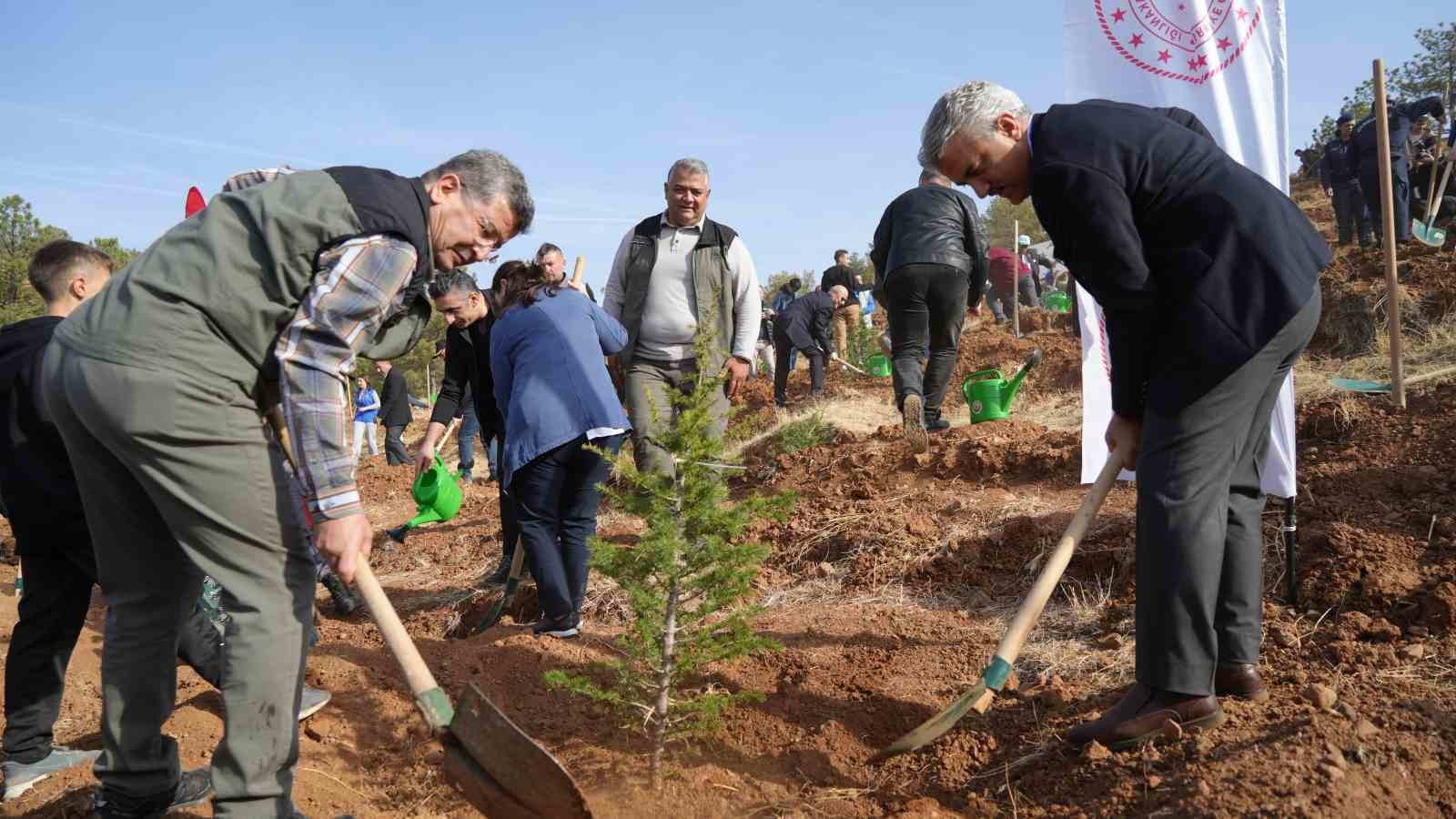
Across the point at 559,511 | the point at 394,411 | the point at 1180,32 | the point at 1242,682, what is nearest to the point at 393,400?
the point at 394,411

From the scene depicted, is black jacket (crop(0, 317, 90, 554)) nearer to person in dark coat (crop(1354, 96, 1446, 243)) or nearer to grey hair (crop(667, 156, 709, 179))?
grey hair (crop(667, 156, 709, 179))

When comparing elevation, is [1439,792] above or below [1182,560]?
below

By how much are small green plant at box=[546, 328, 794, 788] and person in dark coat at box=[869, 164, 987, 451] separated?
366 cm

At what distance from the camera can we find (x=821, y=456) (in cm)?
723

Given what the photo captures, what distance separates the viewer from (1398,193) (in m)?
10.5

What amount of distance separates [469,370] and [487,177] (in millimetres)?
3268

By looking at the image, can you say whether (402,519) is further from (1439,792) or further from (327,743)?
(1439,792)

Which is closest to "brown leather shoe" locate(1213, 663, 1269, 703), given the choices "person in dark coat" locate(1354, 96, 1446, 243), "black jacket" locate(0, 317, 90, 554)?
"black jacket" locate(0, 317, 90, 554)

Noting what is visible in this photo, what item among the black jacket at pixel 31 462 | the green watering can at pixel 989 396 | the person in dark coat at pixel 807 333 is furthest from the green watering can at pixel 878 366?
the black jacket at pixel 31 462

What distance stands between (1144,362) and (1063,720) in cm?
115

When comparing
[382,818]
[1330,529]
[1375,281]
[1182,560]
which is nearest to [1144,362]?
[1182,560]

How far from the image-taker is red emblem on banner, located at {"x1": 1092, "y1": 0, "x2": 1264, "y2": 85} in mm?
3676

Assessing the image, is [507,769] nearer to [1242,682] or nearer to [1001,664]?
[1001,664]

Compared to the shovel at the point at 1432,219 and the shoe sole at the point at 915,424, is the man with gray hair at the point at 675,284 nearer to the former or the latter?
the shoe sole at the point at 915,424
